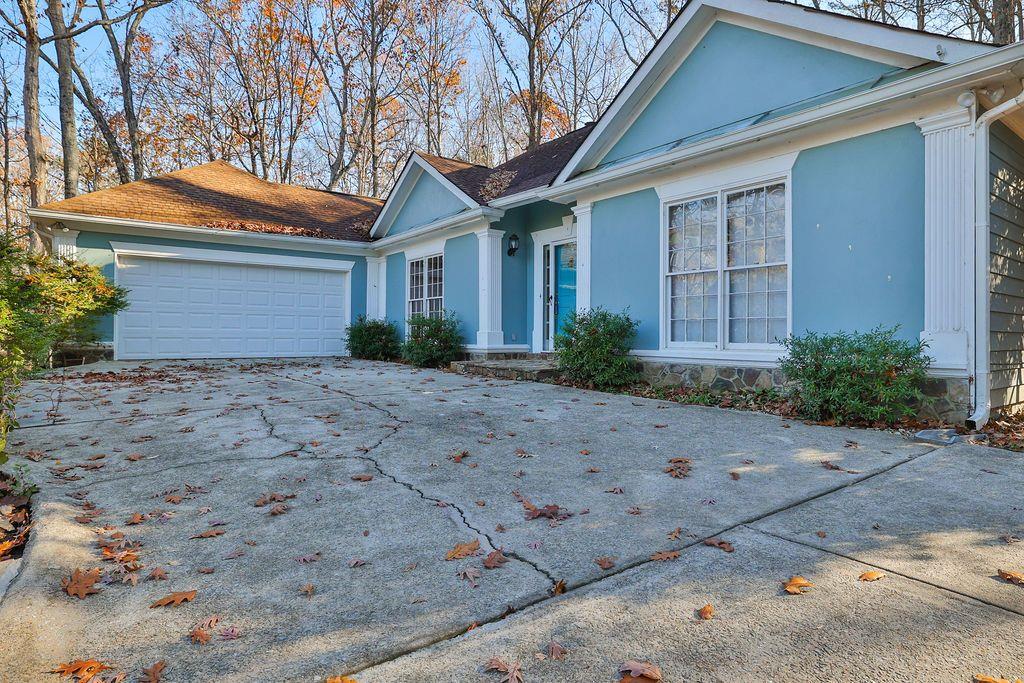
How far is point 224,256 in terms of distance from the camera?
12086mm

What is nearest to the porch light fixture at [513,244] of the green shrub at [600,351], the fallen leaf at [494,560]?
the green shrub at [600,351]

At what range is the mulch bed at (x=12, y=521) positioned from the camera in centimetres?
241

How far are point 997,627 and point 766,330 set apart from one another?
494 cm

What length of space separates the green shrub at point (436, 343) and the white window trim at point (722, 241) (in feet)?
15.3

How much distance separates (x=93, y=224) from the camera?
10.8 m

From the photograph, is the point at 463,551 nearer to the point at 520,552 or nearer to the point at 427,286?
the point at 520,552

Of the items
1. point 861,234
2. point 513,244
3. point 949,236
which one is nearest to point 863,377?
point 949,236

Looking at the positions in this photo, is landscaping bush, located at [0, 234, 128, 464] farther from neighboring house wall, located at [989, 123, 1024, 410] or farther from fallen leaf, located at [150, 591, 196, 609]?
neighboring house wall, located at [989, 123, 1024, 410]

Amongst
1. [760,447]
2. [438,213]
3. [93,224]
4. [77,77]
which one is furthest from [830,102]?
[77,77]

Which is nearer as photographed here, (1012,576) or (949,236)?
(1012,576)

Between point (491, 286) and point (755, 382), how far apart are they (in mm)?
5437

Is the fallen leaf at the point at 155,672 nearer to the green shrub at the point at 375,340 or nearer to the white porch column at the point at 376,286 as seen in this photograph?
the green shrub at the point at 375,340

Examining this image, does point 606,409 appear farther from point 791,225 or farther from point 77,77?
point 77,77

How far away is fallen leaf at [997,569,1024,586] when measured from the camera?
211 cm
